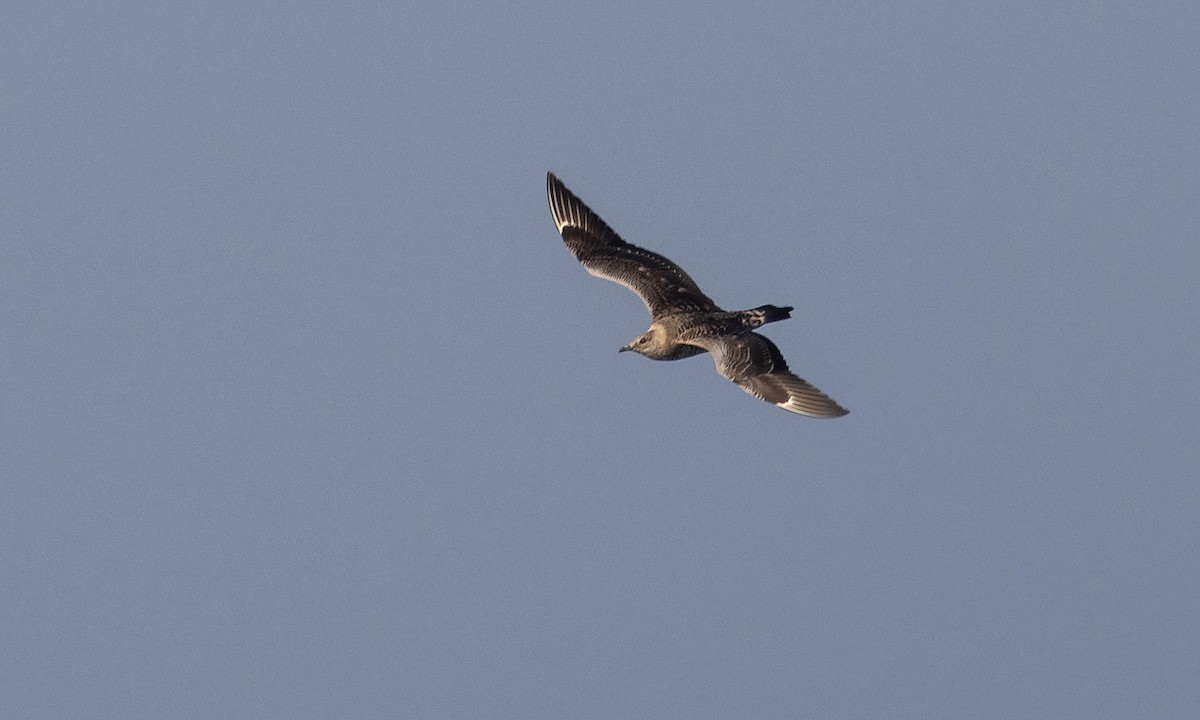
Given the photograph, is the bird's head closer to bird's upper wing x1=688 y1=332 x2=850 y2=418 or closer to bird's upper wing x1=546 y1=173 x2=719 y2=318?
bird's upper wing x1=546 y1=173 x2=719 y2=318

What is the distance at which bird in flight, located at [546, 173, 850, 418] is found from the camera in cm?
3656

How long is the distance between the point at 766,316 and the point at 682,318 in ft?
7.95

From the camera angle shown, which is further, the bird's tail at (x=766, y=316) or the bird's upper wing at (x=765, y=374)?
the bird's tail at (x=766, y=316)

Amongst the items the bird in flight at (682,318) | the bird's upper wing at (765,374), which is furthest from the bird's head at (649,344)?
the bird's upper wing at (765,374)

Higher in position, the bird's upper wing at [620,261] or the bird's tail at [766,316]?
the bird's upper wing at [620,261]

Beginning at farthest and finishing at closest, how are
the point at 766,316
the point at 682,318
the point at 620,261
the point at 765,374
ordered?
the point at 620,261
the point at 682,318
the point at 766,316
the point at 765,374

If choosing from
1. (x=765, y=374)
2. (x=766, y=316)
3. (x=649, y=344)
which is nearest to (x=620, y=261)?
(x=649, y=344)

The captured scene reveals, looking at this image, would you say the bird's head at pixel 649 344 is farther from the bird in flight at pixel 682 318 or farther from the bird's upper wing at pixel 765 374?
the bird's upper wing at pixel 765 374

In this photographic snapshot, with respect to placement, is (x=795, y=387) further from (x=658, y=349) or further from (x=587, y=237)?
(x=587, y=237)

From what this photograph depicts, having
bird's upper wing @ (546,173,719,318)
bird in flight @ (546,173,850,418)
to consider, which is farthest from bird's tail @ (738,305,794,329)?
bird's upper wing @ (546,173,719,318)

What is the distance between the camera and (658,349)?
1576 inches

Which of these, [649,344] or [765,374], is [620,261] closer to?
[649,344]

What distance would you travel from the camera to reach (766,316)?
3806cm

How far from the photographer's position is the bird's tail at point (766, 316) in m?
38.0
